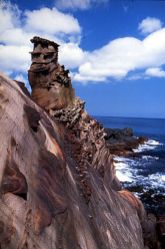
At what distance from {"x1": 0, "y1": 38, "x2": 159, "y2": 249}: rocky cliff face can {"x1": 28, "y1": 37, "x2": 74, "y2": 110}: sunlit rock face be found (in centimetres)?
4

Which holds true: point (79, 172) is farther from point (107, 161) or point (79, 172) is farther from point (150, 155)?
point (150, 155)

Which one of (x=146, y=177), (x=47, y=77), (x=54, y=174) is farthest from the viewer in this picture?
(x=146, y=177)

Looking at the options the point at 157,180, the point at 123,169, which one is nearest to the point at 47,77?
the point at 157,180

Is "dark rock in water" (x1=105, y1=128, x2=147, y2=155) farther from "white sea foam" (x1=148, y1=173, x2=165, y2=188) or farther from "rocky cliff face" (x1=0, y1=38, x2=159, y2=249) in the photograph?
"rocky cliff face" (x1=0, y1=38, x2=159, y2=249)

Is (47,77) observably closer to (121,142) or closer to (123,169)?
(123,169)

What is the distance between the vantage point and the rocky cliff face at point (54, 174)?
6227 millimetres

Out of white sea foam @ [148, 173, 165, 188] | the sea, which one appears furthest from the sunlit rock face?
white sea foam @ [148, 173, 165, 188]

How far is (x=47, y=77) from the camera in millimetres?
12070

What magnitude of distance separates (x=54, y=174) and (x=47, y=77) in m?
5.23

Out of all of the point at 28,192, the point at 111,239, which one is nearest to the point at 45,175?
the point at 28,192

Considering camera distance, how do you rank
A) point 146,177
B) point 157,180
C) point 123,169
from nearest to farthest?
point 157,180 → point 146,177 → point 123,169

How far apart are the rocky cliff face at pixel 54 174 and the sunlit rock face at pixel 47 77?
0.04 metres

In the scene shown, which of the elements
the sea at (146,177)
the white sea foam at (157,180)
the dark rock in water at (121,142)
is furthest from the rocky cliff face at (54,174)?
the dark rock in water at (121,142)

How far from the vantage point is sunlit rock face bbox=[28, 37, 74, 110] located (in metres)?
11.8
